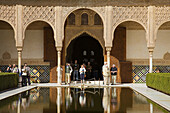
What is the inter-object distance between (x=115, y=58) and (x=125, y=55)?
0.62 m

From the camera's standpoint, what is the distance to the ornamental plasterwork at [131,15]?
1209 centimetres

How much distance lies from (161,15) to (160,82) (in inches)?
162

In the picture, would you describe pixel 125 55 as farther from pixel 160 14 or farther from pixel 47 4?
pixel 47 4

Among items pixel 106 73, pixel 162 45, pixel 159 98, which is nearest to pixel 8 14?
pixel 106 73

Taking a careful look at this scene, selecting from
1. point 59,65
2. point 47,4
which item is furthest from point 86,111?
point 47,4

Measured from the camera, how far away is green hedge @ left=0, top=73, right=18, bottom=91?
9.46 metres

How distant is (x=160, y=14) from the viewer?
39.5 feet

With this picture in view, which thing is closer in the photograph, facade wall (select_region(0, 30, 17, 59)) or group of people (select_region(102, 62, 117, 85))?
group of people (select_region(102, 62, 117, 85))

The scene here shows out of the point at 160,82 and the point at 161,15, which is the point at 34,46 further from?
the point at 160,82

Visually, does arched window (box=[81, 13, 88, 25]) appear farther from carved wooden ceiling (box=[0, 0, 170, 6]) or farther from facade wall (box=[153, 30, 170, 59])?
facade wall (box=[153, 30, 170, 59])

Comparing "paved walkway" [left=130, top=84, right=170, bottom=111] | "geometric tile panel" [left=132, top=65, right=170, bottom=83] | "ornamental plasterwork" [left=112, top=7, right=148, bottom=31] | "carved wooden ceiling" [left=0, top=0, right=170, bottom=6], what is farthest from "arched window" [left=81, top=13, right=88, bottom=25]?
"paved walkway" [left=130, top=84, right=170, bottom=111]

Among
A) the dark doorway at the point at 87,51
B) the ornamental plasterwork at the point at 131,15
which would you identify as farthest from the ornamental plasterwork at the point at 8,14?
the dark doorway at the point at 87,51

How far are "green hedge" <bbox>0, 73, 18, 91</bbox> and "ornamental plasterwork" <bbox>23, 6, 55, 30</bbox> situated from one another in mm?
2579

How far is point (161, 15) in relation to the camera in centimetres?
1203
